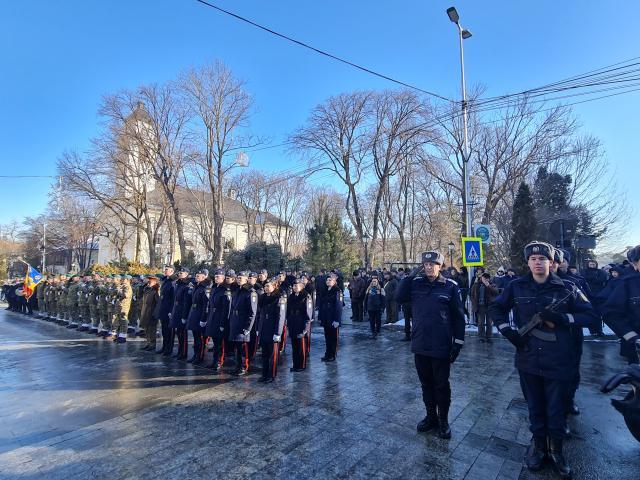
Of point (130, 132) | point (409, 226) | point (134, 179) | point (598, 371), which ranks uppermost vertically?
point (130, 132)

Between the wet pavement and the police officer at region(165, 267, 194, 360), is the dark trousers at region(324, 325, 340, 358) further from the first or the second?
the police officer at region(165, 267, 194, 360)

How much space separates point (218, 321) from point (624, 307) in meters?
6.47

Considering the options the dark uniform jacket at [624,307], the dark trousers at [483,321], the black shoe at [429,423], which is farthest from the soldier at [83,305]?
the dark uniform jacket at [624,307]

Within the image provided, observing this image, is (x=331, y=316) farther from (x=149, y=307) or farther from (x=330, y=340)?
(x=149, y=307)

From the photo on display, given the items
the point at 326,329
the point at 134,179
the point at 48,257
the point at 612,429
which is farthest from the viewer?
the point at 48,257

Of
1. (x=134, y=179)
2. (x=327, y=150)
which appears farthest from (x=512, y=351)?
(x=134, y=179)

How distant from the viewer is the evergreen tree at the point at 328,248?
29750 mm

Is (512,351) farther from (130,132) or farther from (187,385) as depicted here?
(130,132)

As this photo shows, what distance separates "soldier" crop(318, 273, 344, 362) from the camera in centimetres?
793

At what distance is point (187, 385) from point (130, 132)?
25.8 meters

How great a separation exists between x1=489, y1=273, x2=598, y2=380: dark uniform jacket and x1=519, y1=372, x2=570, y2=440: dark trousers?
11 centimetres

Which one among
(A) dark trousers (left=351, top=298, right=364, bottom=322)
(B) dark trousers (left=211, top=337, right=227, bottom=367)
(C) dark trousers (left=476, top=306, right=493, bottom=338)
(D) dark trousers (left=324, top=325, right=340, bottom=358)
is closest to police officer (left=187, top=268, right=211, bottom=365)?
(B) dark trousers (left=211, top=337, right=227, bottom=367)

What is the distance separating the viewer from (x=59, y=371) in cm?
738

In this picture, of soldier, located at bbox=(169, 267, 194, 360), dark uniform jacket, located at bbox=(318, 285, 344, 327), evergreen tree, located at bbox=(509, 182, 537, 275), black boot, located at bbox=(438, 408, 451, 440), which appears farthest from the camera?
evergreen tree, located at bbox=(509, 182, 537, 275)
